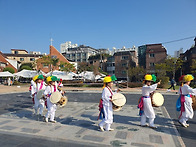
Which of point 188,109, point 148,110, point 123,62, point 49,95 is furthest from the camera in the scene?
point 123,62

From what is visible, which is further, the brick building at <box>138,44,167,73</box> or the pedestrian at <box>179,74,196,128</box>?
the brick building at <box>138,44,167,73</box>

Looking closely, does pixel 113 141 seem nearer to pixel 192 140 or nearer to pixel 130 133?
pixel 130 133

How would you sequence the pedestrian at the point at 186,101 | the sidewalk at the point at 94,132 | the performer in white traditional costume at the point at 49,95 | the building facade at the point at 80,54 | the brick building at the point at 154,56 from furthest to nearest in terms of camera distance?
1. the building facade at the point at 80,54
2. the brick building at the point at 154,56
3. the performer in white traditional costume at the point at 49,95
4. the pedestrian at the point at 186,101
5. the sidewalk at the point at 94,132

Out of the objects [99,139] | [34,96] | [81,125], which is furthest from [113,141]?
[34,96]

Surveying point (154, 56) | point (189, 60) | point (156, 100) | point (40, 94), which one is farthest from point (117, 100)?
point (154, 56)

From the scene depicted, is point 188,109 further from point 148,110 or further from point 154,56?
point 154,56

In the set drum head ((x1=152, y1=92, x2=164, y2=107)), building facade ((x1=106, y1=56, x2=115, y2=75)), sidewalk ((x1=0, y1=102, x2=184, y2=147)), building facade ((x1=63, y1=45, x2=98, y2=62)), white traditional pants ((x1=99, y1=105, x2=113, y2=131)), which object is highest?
building facade ((x1=63, y1=45, x2=98, y2=62))

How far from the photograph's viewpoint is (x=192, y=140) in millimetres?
4129

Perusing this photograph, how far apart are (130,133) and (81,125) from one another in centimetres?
177

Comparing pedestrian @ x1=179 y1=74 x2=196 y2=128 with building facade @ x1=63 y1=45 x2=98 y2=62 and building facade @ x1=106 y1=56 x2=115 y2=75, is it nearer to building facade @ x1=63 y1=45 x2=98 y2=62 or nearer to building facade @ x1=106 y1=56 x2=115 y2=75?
building facade @ x1=106 y1=56 x2=115 y2=75

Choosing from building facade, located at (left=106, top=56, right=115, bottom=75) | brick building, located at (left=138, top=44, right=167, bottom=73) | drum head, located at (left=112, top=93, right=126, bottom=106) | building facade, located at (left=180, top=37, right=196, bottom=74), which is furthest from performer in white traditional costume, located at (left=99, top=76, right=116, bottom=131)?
building facade, located at (left=106, top=56, right=115, bottom=75)

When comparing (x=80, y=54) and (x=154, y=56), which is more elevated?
(x=80, y=54)

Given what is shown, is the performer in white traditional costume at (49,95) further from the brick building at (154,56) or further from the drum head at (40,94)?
the brick building at (154,56)

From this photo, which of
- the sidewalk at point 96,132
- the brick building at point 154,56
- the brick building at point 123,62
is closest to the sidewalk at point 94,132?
the sidewalk at point 96,132
